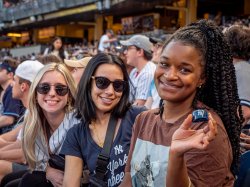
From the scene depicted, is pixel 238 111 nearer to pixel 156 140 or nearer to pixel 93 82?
pixel 156 140

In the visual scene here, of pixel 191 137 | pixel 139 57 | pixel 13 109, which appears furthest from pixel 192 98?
pixel 139 57

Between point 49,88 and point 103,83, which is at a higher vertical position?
point 103,83

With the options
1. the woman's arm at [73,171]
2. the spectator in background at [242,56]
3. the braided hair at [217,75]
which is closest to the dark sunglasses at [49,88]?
the woman's arm at [73,171]

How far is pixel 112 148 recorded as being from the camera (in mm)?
2830

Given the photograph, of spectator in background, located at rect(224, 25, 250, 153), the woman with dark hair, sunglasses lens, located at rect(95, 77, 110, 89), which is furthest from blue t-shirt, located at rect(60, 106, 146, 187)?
spectator in background, located at rect(224, 25, 250, 153)

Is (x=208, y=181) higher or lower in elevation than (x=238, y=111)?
lower

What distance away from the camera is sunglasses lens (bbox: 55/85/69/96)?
3.61 metres

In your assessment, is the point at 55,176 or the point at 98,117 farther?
the point at 55,176

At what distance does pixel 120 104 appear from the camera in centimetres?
306

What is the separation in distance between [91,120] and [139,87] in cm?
319

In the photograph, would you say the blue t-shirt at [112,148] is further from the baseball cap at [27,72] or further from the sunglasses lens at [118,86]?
the baseball cap at [27,72]

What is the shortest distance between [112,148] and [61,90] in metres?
0.97

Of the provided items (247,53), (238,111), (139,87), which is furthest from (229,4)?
(238,111)

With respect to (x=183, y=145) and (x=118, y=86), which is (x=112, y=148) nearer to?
(x=118, y=86)
